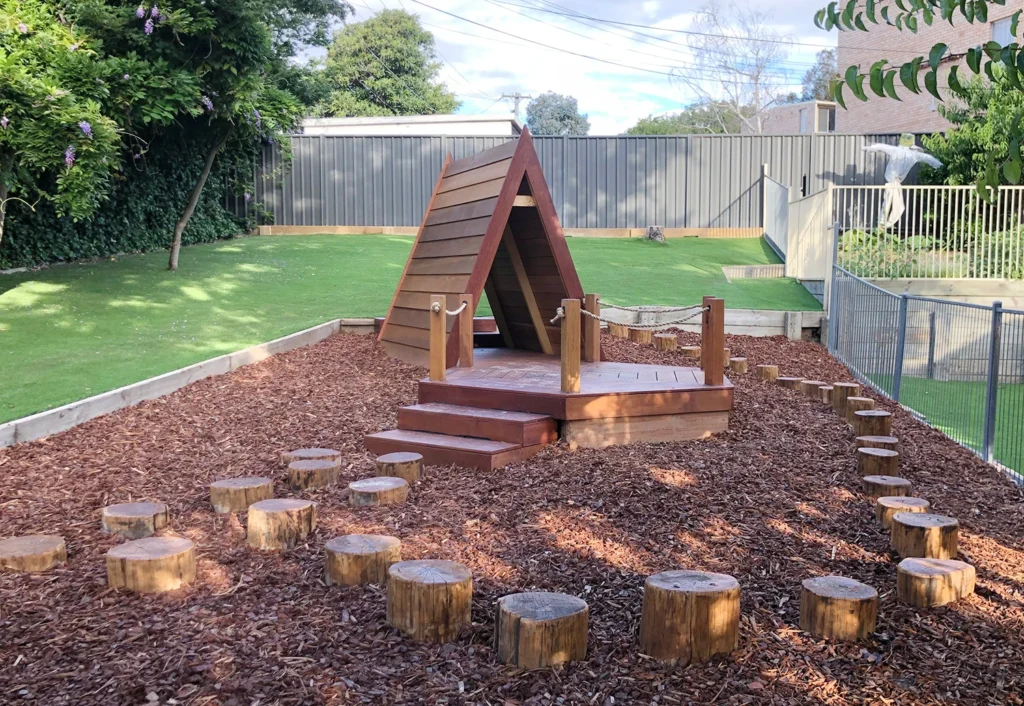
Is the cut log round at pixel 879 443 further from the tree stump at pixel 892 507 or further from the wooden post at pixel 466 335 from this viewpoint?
the wooden post at pixel 466 335

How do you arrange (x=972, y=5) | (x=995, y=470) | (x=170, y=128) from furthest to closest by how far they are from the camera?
1. (x=170, y=128)
2. (x=995, y=470)
3. (x=972, y=5)

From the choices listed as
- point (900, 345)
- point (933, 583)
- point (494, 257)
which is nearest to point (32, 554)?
point (933, 583)

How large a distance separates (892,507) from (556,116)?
86.6 m

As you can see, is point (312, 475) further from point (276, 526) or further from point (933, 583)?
point (933, 583)

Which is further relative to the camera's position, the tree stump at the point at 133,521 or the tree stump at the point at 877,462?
the tree stump at the point at 877,462

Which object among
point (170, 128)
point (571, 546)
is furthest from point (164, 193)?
point (571, 546)

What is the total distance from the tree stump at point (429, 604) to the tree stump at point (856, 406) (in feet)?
14.9

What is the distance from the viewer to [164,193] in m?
16.8

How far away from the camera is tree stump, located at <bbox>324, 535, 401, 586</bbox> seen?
358 cm

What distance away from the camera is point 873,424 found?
20.2ft

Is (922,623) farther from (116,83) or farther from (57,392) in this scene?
(116,83)

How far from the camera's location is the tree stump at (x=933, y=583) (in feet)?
11.2

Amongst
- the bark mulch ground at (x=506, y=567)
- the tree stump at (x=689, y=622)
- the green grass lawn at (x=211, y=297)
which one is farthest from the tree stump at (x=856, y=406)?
the green grass lawn at (x=211, y=297)

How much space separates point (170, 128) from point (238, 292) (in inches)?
171
